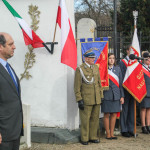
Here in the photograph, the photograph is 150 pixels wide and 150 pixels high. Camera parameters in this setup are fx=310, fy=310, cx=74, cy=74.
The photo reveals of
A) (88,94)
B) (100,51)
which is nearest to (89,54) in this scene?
(100,51)

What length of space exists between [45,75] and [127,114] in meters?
1.92

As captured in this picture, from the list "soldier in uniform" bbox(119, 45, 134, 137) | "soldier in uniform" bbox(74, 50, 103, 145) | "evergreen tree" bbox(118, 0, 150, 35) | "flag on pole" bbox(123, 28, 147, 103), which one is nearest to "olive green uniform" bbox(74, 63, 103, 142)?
"soldier in uniform" bbox(74, 50, 103, 145)

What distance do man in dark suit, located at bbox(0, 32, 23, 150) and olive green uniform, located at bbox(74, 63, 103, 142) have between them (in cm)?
255

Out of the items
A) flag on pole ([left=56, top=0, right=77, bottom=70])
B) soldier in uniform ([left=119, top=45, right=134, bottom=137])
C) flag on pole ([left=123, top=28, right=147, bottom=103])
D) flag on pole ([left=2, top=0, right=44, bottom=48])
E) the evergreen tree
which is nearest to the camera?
flag on pole ([left=56, top=0, right=77, bottom=70])

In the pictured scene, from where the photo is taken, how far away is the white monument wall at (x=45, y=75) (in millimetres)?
5816

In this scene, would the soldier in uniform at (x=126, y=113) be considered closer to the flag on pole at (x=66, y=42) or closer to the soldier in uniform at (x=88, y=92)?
the soldier in uniform at (x=88, y=92)

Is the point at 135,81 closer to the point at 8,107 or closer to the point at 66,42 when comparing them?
the point at 66,42

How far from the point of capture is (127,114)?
6.43 m

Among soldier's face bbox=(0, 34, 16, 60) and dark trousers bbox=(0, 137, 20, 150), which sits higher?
soldier's face bbox=(0, 34, 16, 60)

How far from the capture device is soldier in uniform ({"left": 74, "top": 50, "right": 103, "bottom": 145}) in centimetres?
553

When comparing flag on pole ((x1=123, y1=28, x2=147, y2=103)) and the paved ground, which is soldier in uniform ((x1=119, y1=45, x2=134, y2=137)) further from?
the paved ground

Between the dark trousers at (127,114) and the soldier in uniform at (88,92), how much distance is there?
Result: 85cm

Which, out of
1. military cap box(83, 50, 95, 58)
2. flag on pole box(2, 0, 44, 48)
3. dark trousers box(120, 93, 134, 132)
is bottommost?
dark trousers box(120, 93, 134, 132)

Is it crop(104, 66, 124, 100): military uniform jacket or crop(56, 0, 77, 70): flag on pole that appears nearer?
crop(56, 0, 77, 70): flag on pole
